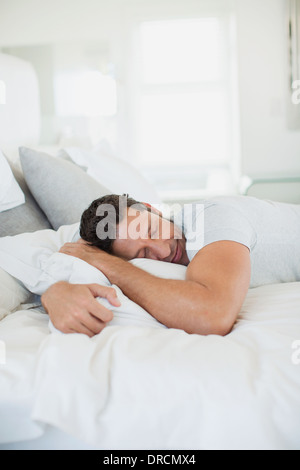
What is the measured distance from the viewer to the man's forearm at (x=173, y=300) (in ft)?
3.31

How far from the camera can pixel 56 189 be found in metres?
1.76

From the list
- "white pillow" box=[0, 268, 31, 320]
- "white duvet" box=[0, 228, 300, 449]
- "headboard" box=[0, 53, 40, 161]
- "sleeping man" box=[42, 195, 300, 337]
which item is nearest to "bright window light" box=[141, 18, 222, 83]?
"headboard" box=[0, 53, 40, 161]

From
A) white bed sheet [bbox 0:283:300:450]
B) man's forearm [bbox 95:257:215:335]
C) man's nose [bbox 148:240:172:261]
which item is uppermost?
man's nose [bbox 148:240:172:261]

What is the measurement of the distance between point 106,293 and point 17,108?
1.41 metres

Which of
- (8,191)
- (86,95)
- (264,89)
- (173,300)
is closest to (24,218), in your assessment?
(8,191)

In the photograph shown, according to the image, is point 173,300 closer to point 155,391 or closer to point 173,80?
point 155,391

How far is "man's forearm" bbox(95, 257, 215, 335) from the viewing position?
1.01 metres

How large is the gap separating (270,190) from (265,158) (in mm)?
1459

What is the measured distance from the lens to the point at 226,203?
1309 millimetres

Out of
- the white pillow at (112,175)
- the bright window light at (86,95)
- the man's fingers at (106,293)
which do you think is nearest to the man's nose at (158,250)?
the man's fingers at (106,293)

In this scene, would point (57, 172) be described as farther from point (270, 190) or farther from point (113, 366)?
point (270, 190)

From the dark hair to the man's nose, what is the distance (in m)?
0.11

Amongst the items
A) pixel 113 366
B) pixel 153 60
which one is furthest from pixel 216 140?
pixel 113 366

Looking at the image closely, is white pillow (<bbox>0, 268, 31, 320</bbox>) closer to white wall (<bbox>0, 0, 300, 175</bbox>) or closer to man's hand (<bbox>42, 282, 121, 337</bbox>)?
man's hand (<bbox>42, 282, 121, 337</bbox>)
